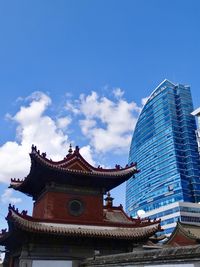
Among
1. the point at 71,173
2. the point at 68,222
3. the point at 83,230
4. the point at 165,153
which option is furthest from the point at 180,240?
the point at 165,153

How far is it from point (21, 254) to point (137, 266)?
7.14 m

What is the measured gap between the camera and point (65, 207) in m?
19.8

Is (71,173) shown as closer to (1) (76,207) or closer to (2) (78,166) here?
(2) (78,166)

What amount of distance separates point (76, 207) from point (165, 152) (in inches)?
3919

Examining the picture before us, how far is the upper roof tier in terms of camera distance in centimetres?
1931

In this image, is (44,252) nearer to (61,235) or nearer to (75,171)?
(61,235)

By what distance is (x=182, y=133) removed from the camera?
390 feet

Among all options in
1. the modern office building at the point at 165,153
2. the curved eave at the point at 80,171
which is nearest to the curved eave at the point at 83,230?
the curved eave at the point at 80,171

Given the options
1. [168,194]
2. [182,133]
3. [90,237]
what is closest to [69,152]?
[90,237]

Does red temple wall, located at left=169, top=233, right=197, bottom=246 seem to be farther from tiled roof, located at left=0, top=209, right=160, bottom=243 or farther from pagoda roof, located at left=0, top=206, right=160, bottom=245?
tiled roof, located at left=0, top=209, right=160, bottom=243

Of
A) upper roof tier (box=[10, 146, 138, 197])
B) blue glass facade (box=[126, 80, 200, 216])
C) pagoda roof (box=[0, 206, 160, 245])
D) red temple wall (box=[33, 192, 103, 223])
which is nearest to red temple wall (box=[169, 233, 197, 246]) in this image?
pagoda roof (box=[0, 206, 160, 245])

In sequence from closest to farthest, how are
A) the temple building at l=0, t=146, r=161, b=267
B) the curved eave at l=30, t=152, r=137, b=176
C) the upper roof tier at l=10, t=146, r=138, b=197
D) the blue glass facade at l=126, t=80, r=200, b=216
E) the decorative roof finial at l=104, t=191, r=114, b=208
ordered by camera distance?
the temple building at l=0, t=146, r=161, b=267, the curved eave at l=30, t=152, r=137, b=176, the upper roof tier at l=10, t=146, r=138, b=197, the decorative roof finial at l=104, t=191, r=114, b=208, the blue glass facade at l=126, t=80, r=200, b=216

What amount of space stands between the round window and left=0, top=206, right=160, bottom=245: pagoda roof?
3.54 feet

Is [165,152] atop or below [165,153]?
atop
